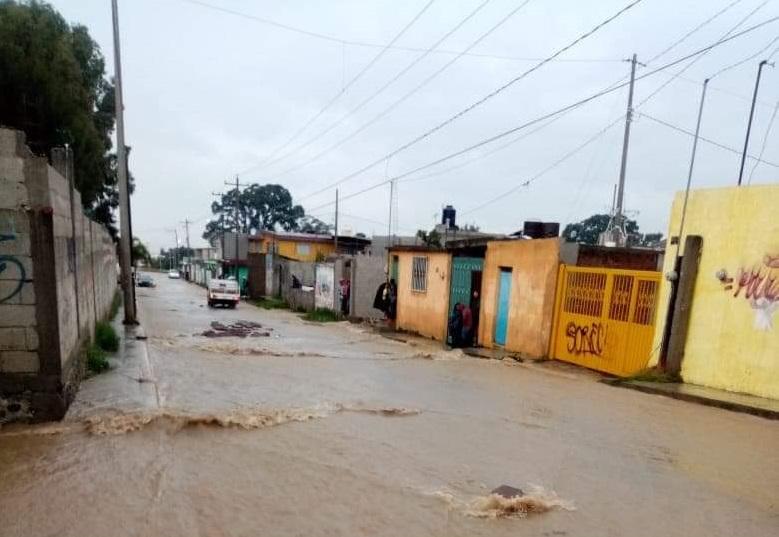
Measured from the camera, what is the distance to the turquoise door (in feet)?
43.5

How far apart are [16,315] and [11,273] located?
0.42 m

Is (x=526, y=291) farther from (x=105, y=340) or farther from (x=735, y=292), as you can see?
(x=105, y=340)

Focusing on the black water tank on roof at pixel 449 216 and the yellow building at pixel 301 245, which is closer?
the black water tank on roof at pixel 449 216

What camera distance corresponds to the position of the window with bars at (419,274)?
57.8 ft

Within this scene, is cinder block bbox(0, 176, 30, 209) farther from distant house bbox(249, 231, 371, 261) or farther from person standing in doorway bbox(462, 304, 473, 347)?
distant house bbox(249, 231, 371, 261)

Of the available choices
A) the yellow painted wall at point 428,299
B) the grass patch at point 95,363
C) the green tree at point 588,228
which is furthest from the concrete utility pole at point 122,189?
the green tree at point 588,228

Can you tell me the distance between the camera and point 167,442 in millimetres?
5199

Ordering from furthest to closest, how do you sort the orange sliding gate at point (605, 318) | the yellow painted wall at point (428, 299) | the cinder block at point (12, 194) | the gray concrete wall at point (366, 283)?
the gray concrete wall at point (366, 283) < the yellow painted wall at point (428, 299) < the orange sliding gate at point (605, 318) < the cinder block at point (12, 194)

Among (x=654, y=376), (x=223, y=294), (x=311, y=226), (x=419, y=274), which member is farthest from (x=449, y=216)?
(x=311, y=226)

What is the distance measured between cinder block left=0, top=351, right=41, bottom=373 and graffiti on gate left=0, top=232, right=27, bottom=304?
1.79 feet

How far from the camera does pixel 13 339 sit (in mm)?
5074

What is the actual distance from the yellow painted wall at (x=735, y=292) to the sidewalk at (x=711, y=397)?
0.79 ft

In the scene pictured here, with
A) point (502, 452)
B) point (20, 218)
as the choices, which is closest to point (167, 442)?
point (20, 218)

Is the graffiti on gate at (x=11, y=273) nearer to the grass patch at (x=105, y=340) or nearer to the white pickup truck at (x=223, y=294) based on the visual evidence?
the grass patch at (x=105, y=340)
